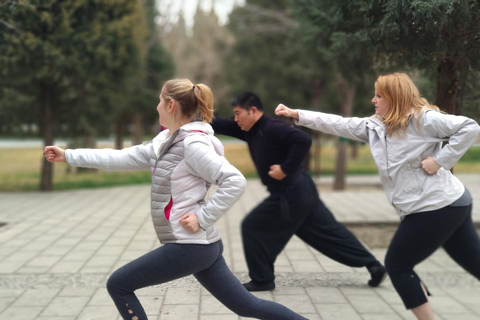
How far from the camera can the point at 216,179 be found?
2814 mm

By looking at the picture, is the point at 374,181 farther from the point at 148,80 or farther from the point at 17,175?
the point at 17,175

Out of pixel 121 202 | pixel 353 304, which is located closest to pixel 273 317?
pixel 353 304

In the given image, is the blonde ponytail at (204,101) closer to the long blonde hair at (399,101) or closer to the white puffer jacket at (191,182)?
the white puffer jacket at (191,182)

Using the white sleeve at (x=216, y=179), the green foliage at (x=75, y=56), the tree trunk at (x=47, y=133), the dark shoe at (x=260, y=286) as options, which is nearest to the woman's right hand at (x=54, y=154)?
the white sleeve at (x=216, y=179)

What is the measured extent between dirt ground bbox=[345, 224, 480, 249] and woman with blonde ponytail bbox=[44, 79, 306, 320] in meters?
4.26

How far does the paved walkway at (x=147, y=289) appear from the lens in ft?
14.1

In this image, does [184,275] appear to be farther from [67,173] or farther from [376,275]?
[67,173]

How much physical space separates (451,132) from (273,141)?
1.71 m

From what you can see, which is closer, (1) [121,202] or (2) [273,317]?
(2) [273,317]

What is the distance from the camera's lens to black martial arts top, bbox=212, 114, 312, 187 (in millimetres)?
4633

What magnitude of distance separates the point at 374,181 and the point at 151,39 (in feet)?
33.9

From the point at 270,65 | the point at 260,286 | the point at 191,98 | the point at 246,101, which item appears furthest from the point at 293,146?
the point at 270,65

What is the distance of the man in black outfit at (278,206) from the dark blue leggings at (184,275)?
5.68 ft

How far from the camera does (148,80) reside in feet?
73.4
